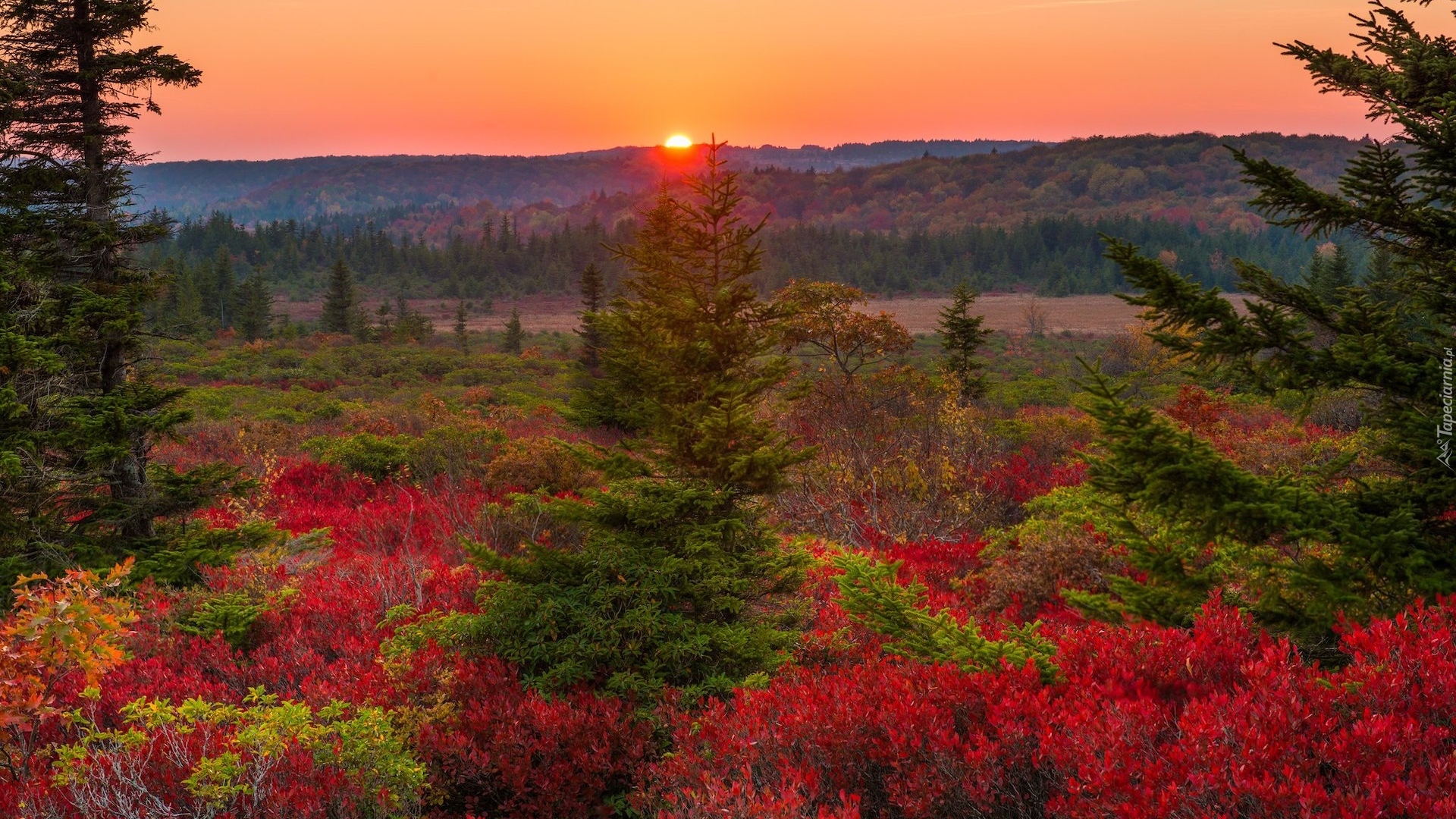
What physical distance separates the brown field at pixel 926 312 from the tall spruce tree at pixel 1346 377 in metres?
70.4

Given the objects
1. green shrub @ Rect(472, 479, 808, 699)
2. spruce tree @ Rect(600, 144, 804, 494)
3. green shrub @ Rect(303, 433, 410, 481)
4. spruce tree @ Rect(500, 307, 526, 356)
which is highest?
spruce tree @ Rect(600, 144, 804, 494)

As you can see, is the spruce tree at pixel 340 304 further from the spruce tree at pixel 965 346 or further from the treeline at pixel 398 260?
the spruce tree at pixel 965 346

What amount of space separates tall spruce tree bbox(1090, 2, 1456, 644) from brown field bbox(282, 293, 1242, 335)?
7041cm

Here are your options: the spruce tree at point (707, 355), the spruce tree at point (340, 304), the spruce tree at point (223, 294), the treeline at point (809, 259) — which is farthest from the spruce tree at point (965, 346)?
the treeline at point (809, 259)

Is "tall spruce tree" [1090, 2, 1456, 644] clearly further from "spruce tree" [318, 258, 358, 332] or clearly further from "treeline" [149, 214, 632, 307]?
"treeline" [149, 214, 632, 307]

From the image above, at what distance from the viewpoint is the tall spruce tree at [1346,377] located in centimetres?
393

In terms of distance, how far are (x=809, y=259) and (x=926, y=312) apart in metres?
34.6

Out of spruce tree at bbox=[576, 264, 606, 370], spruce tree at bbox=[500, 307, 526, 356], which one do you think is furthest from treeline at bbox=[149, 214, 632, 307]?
spruce tree at bbox=[576, 264, 606, 370]

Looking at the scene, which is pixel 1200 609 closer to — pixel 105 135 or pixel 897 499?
pixel 897 499

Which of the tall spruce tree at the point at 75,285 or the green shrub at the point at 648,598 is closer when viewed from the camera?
the green shrub at the point at 648,598

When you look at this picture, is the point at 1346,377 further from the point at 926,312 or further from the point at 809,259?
the point at 809,259

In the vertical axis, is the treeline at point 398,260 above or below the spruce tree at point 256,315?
above

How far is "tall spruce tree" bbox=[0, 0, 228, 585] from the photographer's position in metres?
7.95

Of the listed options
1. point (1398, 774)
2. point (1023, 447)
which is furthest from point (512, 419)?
point (1398, 774)
